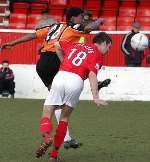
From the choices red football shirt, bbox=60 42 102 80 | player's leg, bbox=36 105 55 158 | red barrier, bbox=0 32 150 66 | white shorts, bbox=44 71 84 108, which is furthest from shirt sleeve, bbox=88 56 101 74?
red barrier, bbox=0 32 150 66

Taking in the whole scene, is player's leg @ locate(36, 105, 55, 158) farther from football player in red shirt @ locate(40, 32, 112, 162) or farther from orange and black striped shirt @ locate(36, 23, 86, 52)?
orange and black striped shirt @ locate(36, 23, 86, 52)

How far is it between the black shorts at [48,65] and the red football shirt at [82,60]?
4.31 ft

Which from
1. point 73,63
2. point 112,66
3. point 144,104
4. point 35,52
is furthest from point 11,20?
point 73,63

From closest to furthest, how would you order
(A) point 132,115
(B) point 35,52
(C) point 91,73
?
(C) point 91,73, (A) point 132,115, (B) point 35,52

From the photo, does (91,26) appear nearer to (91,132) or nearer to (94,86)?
(91,132)

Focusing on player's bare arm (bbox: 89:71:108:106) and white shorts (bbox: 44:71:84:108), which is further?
white shorts (bbox: 44:71:84:108)

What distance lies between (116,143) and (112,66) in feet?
30.9

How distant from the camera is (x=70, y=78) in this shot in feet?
26.7

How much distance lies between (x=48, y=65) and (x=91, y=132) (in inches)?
77.9

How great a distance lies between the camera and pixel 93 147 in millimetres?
9547

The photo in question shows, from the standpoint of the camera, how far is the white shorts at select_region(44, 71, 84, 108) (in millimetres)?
8117

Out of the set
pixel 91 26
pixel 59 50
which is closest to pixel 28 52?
pixel 91 26

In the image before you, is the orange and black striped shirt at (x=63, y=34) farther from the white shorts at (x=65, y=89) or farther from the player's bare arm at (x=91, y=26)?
the white shorts at (x=65, y=89)

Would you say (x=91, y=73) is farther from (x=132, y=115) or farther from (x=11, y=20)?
(x=11, y=20)
